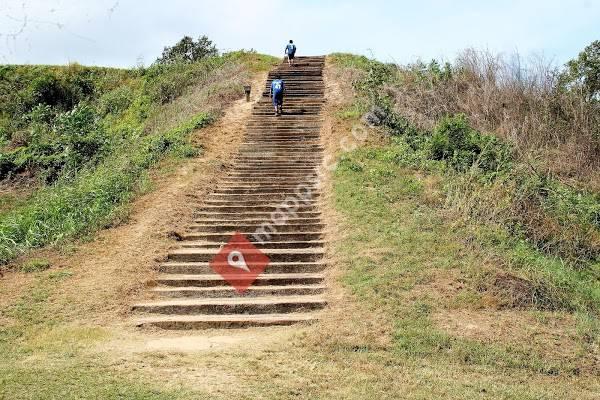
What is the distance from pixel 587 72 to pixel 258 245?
11918mm

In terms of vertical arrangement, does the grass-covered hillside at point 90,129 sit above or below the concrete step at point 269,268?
above

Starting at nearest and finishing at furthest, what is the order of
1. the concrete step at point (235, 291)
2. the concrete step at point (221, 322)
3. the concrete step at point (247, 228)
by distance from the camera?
the concrete step at point (221, 322) < the concrete step at point (235, 291) < the concrete step at point (247, 228)

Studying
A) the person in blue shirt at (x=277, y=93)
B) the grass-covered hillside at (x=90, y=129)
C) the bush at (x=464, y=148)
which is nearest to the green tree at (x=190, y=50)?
the grass-covered hillside at (x=90, y=129)

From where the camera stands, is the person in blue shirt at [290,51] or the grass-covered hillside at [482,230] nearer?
the grass-covered hillside at [482,230]

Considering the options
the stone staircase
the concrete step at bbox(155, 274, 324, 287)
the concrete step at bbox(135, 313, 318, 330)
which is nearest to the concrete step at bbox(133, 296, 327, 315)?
the stone staircase

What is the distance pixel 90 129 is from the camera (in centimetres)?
1912

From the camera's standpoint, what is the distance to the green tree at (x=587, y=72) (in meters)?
15.9

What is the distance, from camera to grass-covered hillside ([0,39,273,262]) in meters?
11.1

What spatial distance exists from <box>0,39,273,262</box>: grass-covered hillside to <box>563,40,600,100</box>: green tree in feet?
34.4

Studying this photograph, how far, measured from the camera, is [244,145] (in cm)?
1513

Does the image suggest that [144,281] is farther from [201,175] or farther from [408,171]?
[408,171]

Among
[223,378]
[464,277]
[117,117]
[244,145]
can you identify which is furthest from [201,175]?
[117,117]

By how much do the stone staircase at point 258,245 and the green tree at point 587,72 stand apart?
7352 millimetres

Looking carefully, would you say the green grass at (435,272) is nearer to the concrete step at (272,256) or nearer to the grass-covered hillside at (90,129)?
the concrete step at (272,256)
